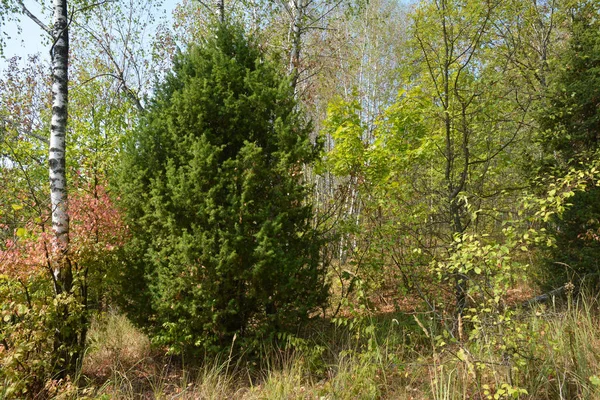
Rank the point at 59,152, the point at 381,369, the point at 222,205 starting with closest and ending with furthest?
the point at 381,369
the point at 222,205
the point at 59,152

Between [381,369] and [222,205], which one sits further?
[222,205]

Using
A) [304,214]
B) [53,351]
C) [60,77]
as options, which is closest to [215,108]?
[304,214]

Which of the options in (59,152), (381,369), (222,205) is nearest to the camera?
(381,369)

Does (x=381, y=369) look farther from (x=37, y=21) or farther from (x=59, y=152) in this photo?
(x=37, y=21)

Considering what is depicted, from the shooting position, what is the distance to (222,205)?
360 centimetres

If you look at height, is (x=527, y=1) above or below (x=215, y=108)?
above

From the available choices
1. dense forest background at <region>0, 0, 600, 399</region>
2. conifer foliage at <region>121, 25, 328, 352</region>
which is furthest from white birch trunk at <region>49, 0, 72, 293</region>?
conifer foliage at <region>121, 25, 328, 352</region>

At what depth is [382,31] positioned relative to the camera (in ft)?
46.9

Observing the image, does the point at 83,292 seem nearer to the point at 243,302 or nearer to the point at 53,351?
the point at 53,351

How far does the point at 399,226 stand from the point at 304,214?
174cm

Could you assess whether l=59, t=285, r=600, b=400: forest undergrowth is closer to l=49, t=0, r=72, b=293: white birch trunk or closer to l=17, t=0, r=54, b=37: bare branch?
l=49, t=0, r=72, b=293: white birch trunk

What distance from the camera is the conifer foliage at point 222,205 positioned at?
3.52 m

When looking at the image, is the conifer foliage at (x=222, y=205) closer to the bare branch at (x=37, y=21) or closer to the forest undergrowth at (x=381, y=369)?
the forest undergrowth at (x=381, y=369)

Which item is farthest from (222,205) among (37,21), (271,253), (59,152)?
(37,21)
